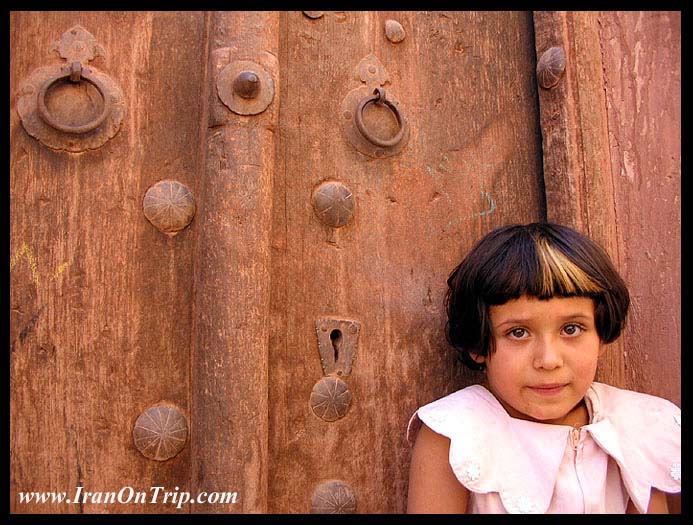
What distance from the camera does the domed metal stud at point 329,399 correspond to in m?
1.17

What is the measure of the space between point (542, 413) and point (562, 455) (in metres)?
0.08

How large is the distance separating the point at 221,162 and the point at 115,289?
0.95 ft

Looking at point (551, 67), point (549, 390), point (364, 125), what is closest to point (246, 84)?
point (364, 125)

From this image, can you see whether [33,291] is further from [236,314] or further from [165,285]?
[236,314]

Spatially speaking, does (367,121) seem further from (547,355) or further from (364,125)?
(547,355)

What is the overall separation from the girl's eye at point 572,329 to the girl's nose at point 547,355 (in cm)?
4

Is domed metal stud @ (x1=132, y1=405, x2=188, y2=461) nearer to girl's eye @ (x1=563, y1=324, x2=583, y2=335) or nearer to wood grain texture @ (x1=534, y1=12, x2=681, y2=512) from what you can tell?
girl's eye @ (x1=563, y1=324, x2=583, y2=335)

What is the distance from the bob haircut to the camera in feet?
3.42

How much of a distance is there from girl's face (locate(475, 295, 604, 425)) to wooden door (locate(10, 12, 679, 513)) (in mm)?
214

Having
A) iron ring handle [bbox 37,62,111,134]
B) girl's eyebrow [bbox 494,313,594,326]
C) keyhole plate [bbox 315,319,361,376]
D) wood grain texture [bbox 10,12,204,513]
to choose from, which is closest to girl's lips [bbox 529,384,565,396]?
girl's eyebrow [bbox 494,313,594,326]

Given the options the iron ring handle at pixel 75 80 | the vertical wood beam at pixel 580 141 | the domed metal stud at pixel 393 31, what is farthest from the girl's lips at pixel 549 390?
the iron ring handle at pixel 75 80

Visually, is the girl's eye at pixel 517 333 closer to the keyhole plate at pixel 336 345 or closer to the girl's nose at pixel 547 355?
the girl's nose at pixel 547 355

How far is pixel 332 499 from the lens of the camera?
1.15 metres

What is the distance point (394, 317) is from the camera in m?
1.23
